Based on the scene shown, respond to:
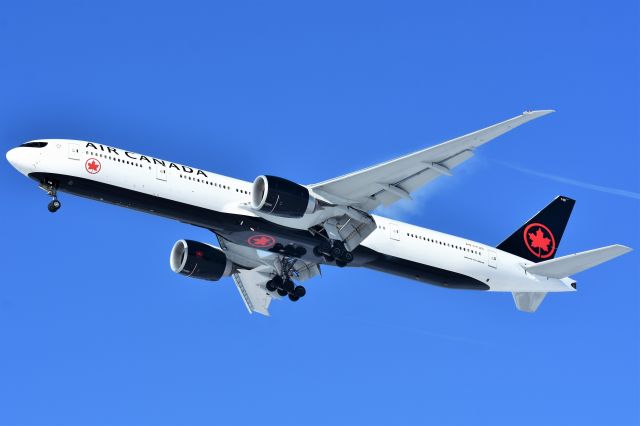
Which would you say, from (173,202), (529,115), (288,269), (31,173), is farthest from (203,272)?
(529,115)

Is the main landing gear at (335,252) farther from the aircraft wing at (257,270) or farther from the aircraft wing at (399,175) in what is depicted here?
the aircraft wing at (257,270)

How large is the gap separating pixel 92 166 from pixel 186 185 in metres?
3.83

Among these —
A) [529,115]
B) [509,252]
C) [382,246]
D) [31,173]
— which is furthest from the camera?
[509,252]

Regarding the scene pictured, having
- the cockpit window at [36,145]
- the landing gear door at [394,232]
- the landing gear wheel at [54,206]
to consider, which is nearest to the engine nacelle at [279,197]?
the landing gear door at [394,232]

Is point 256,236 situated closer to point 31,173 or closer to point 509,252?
point 31,173

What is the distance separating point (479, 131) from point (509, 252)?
43.6 feet

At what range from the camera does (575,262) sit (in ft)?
157

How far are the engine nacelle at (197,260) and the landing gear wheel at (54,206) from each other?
8165 millimetres

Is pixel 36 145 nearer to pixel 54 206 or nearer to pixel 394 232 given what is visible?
pixel 54 206

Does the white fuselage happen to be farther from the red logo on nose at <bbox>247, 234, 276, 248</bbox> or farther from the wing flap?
the wing flap

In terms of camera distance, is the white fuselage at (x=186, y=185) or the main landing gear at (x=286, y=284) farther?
the main landing gear at (x=286, y=284)

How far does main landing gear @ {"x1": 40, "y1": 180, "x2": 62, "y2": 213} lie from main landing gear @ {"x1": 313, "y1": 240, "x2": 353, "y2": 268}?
10972 mm

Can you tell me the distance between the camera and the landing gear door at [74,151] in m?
41.7

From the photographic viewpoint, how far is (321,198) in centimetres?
4381
